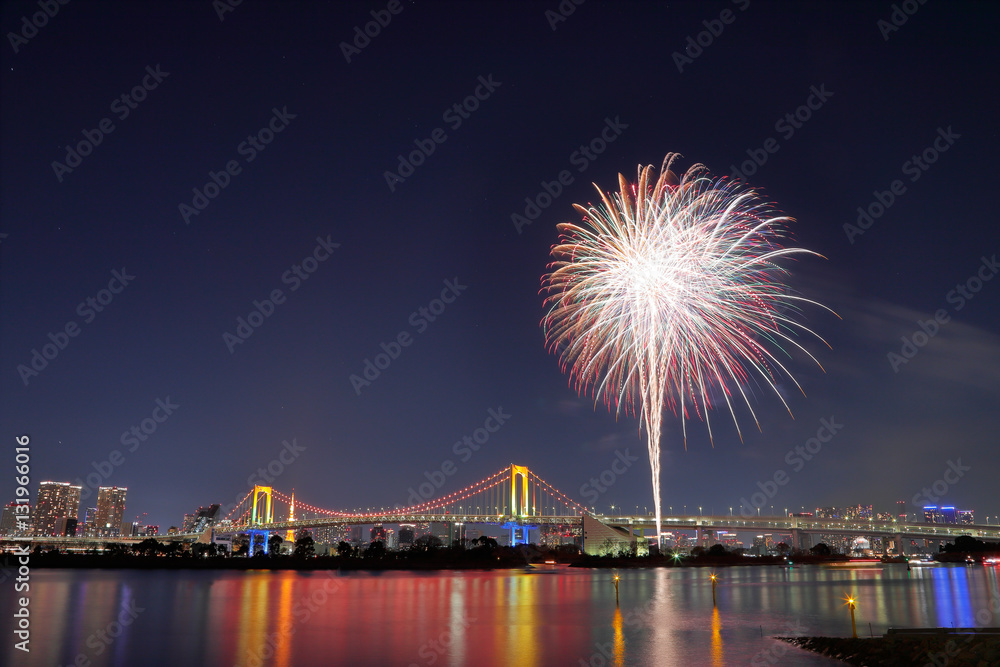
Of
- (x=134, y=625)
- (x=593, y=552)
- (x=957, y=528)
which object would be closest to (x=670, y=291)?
(x=134, y=625)

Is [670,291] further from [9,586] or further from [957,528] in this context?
[957,528]

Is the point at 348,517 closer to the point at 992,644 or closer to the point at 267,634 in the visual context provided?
the point at 267,634

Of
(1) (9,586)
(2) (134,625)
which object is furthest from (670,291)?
(1) (9,586)

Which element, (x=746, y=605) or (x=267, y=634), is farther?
(x=746, y=605)

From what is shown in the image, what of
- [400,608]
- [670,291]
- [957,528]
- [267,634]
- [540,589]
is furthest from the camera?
[957,528]

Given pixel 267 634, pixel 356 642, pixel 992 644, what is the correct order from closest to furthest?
pixel 992 644 → pixel 356 642 → pixel 267 634

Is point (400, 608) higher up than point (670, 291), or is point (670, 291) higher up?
point (670, 291)

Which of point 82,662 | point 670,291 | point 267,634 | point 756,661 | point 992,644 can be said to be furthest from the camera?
point 670,291
